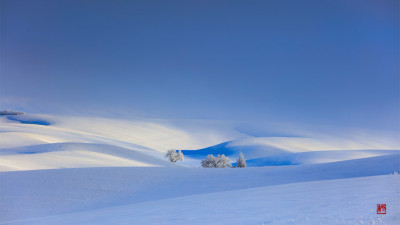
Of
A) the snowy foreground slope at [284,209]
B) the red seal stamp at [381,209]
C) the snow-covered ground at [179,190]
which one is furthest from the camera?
the snow-covered ground at [179,190]

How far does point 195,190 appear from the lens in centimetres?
1816

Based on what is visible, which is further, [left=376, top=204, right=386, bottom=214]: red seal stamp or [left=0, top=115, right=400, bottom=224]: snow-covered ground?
[left=0, top=115, right=400, bottom=224]: snow-covered ground

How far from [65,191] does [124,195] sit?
2.90m

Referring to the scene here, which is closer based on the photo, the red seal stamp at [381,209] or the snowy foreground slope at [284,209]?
the red seal stamp at [381,209]

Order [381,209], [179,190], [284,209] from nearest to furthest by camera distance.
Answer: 1. [381,209]
2. [284,209]
3. [179,190]

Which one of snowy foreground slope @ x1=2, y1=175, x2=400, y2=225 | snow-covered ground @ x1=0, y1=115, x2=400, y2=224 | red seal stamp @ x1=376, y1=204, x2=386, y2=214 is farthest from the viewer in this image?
snow-covered ground @ x1=0, y1=115, x2=400, y2=224

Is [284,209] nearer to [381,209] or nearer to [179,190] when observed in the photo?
[381,209]

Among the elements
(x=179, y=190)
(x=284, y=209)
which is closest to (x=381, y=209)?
(x=284, y=209)

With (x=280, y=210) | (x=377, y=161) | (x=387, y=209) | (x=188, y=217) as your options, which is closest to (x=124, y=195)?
(x=188, y=217)

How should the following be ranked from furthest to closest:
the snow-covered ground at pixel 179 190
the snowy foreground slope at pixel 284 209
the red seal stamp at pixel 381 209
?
the snow-covered ground at pixel 179 190 < the snowy foreground slope at pixel 284 209 < the red seal stamp at pixel 381 209

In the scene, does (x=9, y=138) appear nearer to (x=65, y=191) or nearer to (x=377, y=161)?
(x=65, y=191)

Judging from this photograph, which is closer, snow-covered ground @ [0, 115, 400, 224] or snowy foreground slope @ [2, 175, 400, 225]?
snowy foreground slope @ [2, 175, 400, 225]

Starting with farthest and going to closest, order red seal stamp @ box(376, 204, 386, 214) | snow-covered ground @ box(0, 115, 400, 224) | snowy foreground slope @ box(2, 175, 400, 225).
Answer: snow-covered ground @ box(0, 115, 400, 224) → snowy foreground slope @ box(2, 175, 400, 225) → red seal stamp @ box(376, 204, 386, 214)

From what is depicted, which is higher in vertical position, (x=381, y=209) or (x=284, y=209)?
(x=381, y=209)
